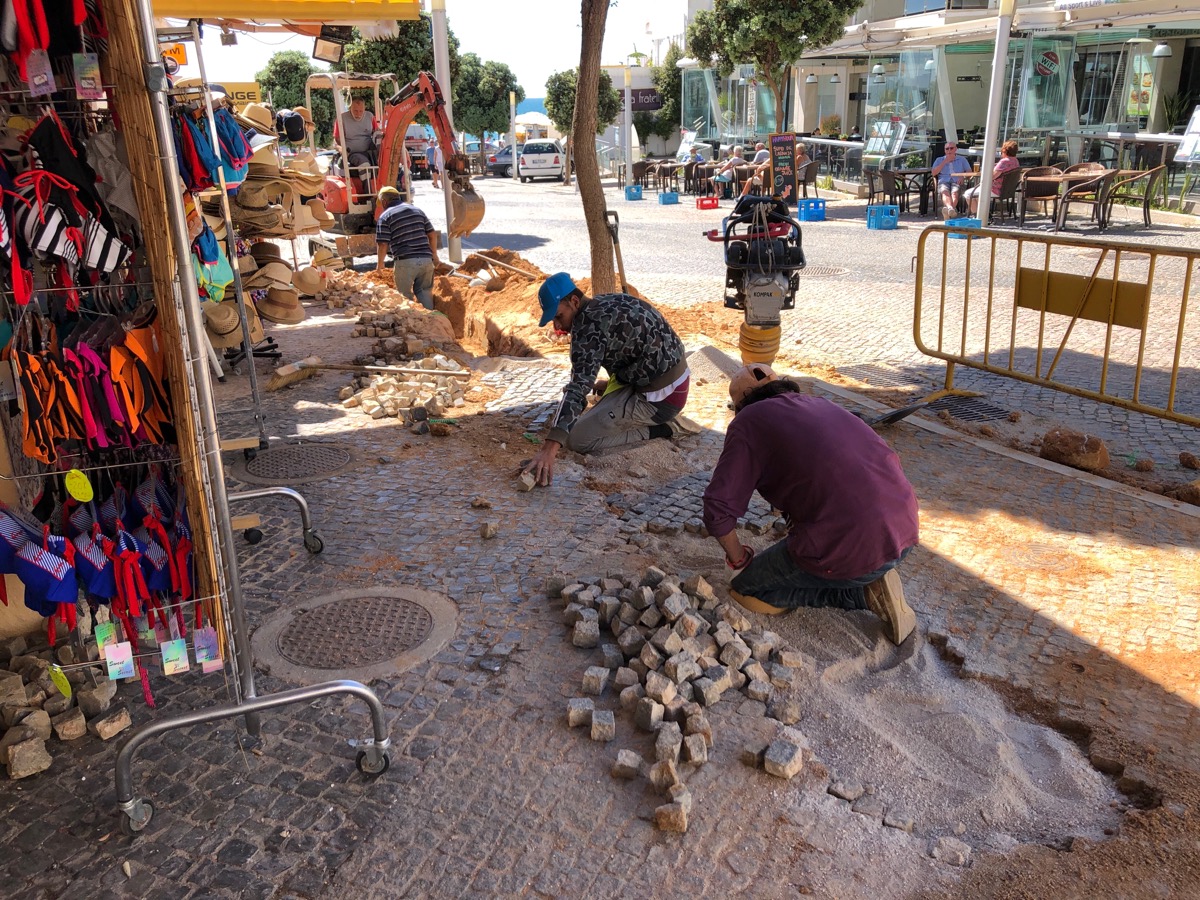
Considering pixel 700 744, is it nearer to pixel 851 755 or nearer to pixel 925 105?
pixel 851 755

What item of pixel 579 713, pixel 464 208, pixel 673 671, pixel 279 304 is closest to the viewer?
pixel 579 713

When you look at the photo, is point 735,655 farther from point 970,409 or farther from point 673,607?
point 970,409

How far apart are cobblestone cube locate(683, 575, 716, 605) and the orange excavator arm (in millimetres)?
10290

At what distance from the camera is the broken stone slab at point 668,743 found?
3381 millimetres

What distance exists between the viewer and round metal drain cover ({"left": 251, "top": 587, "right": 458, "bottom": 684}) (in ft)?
13.7

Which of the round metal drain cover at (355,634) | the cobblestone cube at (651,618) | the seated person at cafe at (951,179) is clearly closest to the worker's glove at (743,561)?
the cobblestone cube at (651,618)

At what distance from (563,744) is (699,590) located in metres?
1.05

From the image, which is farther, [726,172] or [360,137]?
[726,172]

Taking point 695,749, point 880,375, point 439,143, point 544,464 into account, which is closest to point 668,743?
point 695,749

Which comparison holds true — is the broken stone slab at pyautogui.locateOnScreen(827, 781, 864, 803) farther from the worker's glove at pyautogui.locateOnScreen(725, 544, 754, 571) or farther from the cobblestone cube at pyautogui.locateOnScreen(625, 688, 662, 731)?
the worker's glove at pyautogui.locateOnScreen(725, 544, 754, 571)

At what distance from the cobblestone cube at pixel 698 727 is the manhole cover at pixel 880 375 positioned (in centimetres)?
554

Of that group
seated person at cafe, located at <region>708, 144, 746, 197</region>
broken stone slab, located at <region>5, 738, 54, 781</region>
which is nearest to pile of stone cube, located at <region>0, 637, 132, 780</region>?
broken stone slab, located at <region>5, 738, 54, 781</region>

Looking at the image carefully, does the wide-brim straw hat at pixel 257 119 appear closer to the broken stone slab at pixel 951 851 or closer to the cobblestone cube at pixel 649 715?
the cobblestone cube at pixel 649 715

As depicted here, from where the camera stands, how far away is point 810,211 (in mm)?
19938
